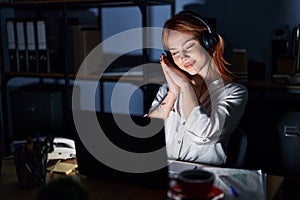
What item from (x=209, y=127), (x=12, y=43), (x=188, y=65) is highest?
(x=12, y=43)

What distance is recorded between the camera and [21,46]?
2697mm

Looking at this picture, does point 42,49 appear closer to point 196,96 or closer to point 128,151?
point 196,96

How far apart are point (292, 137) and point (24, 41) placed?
5.85ft

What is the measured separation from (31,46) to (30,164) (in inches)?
59.4

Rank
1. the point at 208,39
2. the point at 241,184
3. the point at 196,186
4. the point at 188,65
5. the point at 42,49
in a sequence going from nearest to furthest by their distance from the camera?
1. the point at 196,186
2. the point at 241,184
3. the point at 208,39
4. the point at 188,65
5. the point at 42,49

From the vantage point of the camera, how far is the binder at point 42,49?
8.63 ft

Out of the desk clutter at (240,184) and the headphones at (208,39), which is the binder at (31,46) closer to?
the headphones at (208,39)

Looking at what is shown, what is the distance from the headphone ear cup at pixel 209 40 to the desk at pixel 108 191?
637 millimetres

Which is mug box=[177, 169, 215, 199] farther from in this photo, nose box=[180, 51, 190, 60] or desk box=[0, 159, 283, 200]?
nose box=[180, 51, 190, 60]

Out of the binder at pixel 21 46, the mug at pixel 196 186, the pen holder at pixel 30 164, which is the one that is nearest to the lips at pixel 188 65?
the pen holder at pixel 30 164

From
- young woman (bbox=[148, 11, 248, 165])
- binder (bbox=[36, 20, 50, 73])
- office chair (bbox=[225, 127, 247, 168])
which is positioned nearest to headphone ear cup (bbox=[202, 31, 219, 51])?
young woman (bbox=[148, 11, 248, 165])

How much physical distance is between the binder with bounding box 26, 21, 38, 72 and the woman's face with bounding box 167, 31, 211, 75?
3.89ft

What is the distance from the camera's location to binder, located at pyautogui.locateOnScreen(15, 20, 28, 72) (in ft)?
8.80

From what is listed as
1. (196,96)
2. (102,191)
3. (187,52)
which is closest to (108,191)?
(102,191)
